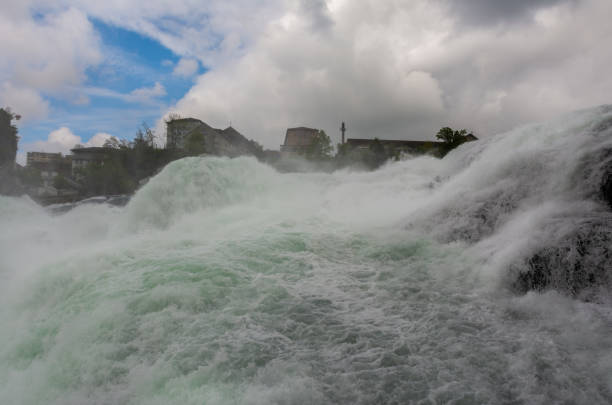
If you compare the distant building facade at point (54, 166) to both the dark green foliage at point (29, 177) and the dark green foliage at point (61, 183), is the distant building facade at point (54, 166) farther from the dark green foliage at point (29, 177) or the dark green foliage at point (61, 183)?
the dark green foliage at point (61, 183)

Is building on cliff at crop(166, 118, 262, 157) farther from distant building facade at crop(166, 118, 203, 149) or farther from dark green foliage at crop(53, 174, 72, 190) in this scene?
dark green foliage at crop(53, 174, 72, 190)

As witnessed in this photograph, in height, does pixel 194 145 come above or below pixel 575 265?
above

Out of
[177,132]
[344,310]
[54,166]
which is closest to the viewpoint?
[344,310]

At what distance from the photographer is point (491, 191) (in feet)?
20.1

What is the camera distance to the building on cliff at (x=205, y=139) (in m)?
42.8

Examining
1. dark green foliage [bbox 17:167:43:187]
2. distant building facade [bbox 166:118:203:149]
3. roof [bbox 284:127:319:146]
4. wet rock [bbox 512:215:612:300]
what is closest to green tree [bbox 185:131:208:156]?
distant building facade [bbox 166:118:203:149]

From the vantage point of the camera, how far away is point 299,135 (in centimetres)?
6719

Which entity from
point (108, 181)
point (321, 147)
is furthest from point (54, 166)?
point (321, 147)

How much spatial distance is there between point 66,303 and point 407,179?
10387mm

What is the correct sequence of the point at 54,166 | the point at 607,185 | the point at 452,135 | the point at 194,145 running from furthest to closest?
the point at 54,166 < the point at 194,145 < the point at 452,135 < the point at 607,185

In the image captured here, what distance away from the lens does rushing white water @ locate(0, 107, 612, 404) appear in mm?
2693

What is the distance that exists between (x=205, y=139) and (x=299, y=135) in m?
20.0

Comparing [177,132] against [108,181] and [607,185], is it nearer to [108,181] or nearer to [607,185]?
[108,181]

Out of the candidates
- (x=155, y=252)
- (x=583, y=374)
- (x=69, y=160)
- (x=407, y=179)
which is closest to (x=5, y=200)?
(x=155, y=252)
